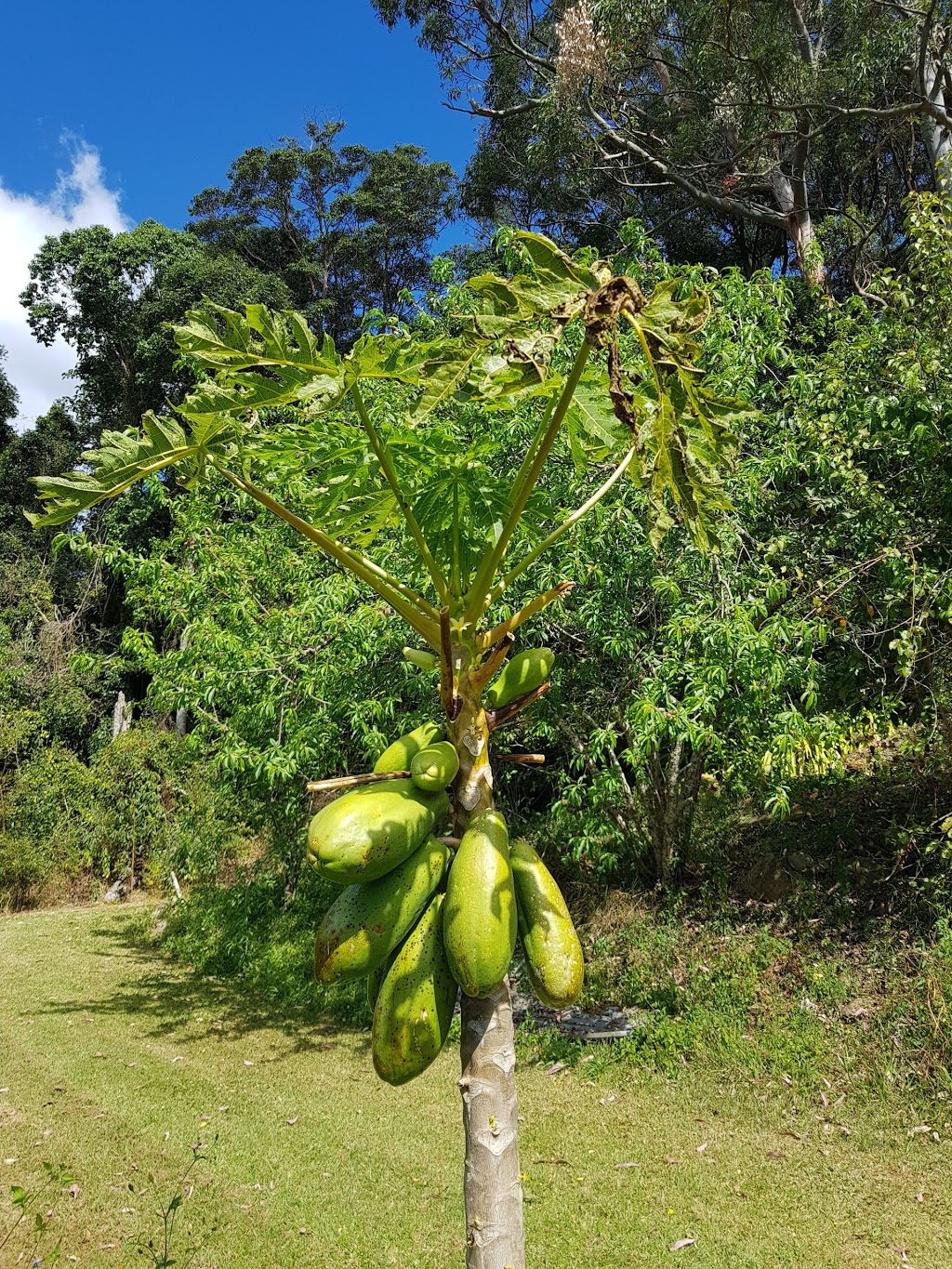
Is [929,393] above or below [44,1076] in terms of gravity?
above

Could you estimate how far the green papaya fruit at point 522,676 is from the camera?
6.33ft

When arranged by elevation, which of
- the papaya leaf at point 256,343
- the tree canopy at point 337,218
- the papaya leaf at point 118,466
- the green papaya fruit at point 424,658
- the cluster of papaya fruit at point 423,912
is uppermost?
the tree canopy at point 337,218

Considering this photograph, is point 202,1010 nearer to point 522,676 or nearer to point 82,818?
point 522,676

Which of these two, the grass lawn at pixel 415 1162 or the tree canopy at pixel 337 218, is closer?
the grass lawn at pixel 415 1162

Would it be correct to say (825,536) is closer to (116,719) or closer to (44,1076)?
(44,1076)

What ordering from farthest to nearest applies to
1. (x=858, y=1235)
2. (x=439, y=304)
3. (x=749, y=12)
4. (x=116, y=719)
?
(x=116, y=719) → (x=749, y=12) → (x=439, y=304) → (x=858, y=1235)

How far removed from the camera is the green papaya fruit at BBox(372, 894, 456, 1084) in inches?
60.6

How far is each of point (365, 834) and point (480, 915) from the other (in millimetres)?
232

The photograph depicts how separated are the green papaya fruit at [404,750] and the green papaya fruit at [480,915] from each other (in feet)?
0.81

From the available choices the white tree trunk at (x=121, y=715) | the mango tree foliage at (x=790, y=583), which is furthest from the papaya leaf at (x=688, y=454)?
the white tree trunk at (x=121, y=715)

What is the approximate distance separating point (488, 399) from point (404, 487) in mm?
545

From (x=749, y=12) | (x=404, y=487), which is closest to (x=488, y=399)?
(x=404, y=487)

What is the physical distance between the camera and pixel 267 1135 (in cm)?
615

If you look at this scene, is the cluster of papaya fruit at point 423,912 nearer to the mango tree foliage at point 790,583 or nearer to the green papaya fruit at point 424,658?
the green papaya fruit at point 424,658
